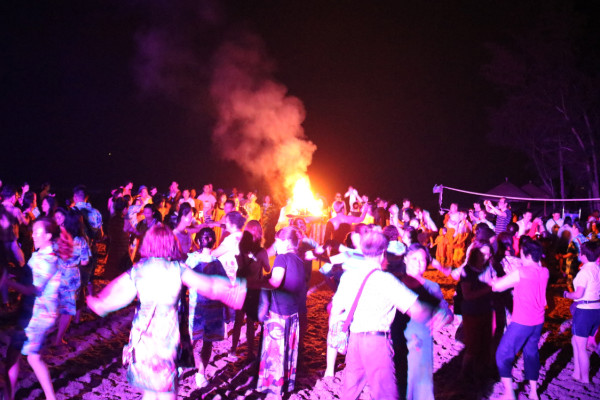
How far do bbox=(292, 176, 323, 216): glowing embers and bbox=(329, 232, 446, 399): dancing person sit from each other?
10.6m

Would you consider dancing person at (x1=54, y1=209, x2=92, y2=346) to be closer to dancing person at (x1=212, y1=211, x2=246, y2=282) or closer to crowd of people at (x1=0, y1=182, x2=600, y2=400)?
crowd of people at (x1=0, y1=182, x2=600, y2=400)

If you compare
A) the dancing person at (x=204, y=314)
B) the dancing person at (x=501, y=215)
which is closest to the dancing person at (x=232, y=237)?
the dancing person at (x=204, y=314)

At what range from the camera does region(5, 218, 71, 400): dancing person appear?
3.78 m

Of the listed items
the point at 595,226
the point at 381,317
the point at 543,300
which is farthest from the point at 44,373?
the point at 595,226

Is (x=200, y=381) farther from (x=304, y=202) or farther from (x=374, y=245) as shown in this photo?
(x=304, y=202)

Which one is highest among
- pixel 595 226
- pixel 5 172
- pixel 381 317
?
pixel 5 172

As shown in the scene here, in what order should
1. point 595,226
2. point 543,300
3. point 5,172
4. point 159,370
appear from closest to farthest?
1. point 159,370
2. point 543,300
3. point 595,226
4. point 5,172

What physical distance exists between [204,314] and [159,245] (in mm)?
1854

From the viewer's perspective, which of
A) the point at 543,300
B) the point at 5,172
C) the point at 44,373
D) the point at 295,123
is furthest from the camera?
the point at 5,172

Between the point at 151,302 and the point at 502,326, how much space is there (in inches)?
185

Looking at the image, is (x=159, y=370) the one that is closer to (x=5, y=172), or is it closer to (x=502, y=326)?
(x=502, y=326)

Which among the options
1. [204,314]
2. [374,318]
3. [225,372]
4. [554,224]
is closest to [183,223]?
[204,314]

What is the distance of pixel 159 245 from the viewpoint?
11.3 ft

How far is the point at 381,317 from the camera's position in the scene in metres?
3.51
